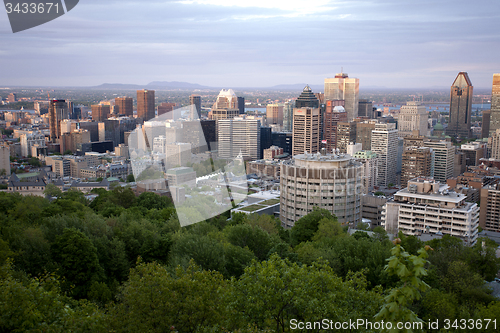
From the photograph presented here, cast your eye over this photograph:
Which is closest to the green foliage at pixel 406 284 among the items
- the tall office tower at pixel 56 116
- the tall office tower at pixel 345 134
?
the tall office tower at pixel 345 134

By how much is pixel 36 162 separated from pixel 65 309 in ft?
135

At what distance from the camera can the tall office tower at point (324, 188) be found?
16609 mm

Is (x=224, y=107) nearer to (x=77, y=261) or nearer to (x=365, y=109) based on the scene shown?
(x=365, y=109)

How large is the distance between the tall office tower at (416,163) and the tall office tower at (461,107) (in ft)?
104

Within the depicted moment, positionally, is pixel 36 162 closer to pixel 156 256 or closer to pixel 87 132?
pixel 87 132

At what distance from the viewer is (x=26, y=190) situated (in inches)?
1033

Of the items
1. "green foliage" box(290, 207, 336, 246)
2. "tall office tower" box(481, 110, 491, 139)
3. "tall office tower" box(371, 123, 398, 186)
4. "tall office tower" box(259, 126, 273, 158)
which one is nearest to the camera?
"green foliage" box(290, 207, 336, 246)

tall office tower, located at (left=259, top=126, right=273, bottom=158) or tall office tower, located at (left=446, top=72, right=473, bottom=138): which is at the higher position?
tall office tower, located at (left=446, top=72, right=473, bottom=138)

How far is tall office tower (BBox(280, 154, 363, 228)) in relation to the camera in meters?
16.6

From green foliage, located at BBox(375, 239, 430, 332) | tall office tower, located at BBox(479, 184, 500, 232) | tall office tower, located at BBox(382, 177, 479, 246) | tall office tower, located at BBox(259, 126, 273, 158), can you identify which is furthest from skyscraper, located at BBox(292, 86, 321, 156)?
green foliage, located at BBox(375, 239, 430, 332)

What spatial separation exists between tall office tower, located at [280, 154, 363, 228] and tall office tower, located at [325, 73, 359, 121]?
50.5 metres

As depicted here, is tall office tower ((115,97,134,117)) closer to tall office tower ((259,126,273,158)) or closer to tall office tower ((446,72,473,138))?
tall office tower ((259,126,273,158))

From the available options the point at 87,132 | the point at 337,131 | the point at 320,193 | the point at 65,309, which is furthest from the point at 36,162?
the point at 65,309

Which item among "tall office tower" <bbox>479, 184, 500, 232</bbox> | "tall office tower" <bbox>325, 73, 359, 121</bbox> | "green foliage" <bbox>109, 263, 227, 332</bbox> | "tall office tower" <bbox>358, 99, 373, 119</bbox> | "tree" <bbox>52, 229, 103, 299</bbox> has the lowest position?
"tall office tower" <bbox>479, 184, 500, 232</bbox>
